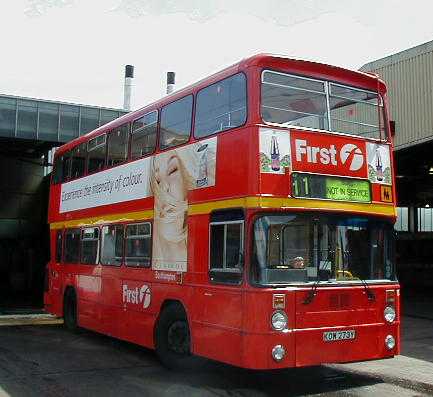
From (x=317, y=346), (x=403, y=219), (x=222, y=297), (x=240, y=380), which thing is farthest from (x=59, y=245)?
(x=403, y=219)

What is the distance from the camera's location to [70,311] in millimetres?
13641

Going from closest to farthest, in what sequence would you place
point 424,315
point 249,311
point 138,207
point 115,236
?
1. point 249,311
2. point 138,207
3. point 115,236
4. point 424,315

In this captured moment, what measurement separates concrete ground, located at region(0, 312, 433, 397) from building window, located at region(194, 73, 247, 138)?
3.55 meters

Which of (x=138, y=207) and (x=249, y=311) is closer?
(x=249, y=311)

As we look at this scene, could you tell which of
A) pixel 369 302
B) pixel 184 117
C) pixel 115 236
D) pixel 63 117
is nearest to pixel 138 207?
pixel 115 236

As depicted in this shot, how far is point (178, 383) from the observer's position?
8164mm

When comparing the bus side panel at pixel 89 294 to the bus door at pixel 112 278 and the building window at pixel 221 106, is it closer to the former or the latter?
the bus door at pixel 112 278

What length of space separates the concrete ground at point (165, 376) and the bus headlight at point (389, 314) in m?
0.97

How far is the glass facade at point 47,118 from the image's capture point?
27859mm

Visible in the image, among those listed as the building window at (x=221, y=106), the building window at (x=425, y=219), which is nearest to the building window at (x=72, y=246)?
the building window at (x=221, y=106)

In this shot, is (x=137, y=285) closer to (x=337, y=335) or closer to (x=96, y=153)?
(x=96, y=153)

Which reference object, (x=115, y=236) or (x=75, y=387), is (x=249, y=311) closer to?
(x=75, y=387)

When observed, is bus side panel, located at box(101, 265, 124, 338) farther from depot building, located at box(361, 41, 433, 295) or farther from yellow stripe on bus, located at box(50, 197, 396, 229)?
depot building, located at box(361, 41, 433, 295)

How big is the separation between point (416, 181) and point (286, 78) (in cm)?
2598
